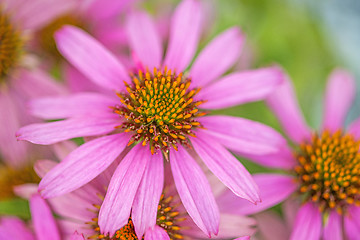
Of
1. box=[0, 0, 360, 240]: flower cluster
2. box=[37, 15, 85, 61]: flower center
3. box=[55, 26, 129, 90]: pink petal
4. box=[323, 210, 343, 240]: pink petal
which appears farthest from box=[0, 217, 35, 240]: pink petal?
box=[323, 210, 343, 240]: pink petal

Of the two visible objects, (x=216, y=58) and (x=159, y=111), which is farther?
(x=216, y=58)

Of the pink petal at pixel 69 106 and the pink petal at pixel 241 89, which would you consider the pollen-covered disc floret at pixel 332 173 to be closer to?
the pink petal at pixel 241 89

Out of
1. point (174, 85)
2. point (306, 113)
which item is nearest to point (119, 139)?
point (174, 85)

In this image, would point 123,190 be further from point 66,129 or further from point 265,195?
point 265,195

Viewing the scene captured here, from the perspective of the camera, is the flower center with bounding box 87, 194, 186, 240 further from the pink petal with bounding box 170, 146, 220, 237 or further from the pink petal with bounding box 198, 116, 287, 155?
the pink petal with bounding box 198, 116, 287, 155

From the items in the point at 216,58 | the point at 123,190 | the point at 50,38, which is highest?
the point at 50,38

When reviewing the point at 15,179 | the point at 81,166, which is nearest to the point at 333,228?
the point at 81,166

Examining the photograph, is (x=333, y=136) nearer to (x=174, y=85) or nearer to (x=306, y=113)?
(x=174, y=85)
